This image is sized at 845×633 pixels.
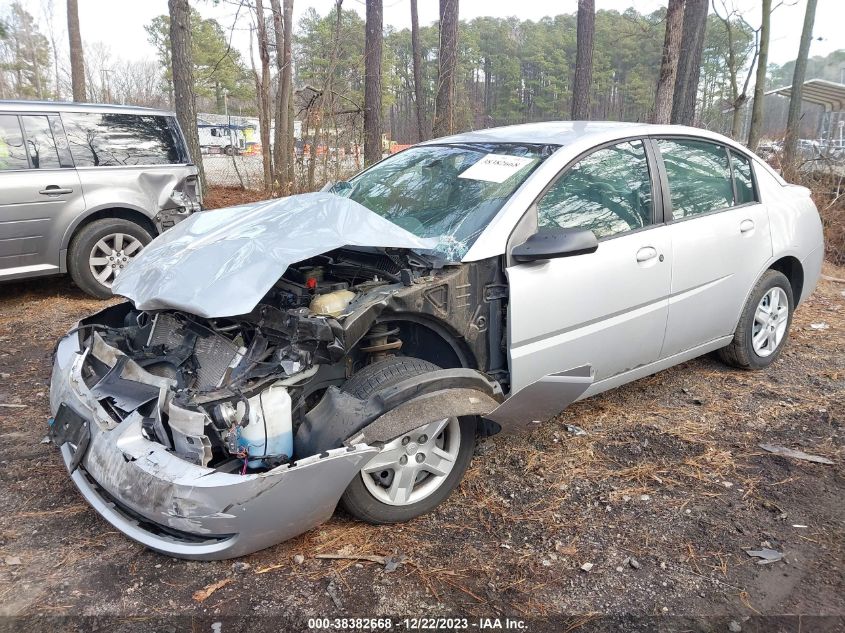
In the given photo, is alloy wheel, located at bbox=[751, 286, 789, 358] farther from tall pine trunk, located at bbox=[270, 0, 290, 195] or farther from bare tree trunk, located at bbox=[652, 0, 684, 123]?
tall pine trunk, located at bbox=[270, 0, 290, 195]

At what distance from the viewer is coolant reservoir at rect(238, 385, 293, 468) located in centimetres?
240

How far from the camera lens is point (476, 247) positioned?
9.50 feet

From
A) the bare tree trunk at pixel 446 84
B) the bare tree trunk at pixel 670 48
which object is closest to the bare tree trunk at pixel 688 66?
the bare tree trunk at pixel 670 48

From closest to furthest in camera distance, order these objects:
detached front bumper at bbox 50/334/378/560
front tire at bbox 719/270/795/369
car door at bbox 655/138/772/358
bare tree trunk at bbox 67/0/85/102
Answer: detached front bumper at bbox 50/334/378/560, car door at bbox 655/138/772/358, front tire at bbox 719/270/795/369, bare tree trunk at bbox 67/0/85/102

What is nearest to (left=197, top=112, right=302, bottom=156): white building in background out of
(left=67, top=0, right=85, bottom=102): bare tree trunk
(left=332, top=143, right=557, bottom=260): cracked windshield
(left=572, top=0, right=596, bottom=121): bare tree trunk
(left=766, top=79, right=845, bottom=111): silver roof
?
(left=67, top=0, right=85, bottom=102): bare tree trunk

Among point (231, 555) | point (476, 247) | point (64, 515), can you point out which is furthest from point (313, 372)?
point (64, 515)

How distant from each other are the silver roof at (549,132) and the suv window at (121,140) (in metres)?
4.04

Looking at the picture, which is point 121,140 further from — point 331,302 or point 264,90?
point 264,90

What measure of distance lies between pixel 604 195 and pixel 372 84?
1067cm

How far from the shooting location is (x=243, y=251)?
2.83 m

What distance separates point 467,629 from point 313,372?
113cm

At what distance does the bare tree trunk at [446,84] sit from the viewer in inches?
478

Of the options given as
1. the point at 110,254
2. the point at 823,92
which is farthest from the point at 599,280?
the point at 823,92

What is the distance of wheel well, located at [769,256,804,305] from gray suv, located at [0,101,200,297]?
5.76m
